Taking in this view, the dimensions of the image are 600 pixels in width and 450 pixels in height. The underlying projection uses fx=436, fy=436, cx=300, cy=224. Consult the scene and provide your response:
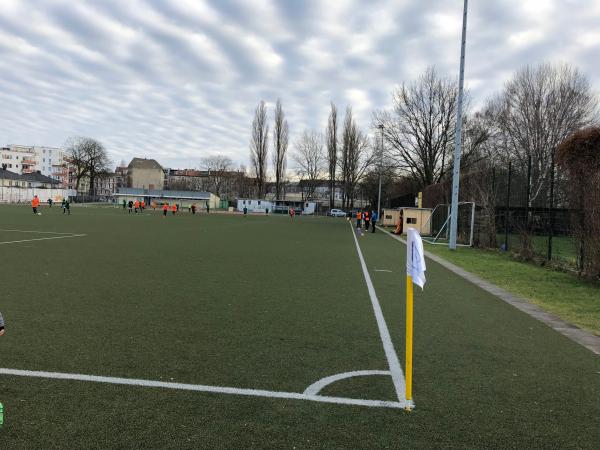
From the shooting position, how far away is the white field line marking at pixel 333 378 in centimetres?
376

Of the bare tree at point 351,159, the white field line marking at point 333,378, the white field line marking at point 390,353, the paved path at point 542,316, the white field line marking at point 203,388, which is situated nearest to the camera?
the white field line marking at point 203,388

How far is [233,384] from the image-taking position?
12.5ft

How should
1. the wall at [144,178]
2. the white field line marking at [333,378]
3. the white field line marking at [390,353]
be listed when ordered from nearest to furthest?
the white field line marking at [333,378], the white field line marking at [390,353], the wall at [144,178]

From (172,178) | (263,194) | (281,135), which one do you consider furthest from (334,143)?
(172,178)

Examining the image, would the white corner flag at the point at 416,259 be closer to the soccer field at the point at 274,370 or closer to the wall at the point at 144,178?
the soccer field at the point at 274,370

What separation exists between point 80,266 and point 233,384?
8165 millimetres

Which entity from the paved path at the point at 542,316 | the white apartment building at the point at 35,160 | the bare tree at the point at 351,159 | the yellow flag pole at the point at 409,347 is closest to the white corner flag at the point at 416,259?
the yellow flag pole at the point at 409,347

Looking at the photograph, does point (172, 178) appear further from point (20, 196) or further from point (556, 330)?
point (556, 330)

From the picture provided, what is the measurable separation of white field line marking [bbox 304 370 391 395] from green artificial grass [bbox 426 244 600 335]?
11.9 feet

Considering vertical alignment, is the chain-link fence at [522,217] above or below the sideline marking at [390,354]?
above

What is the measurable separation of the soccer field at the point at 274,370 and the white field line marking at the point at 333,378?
2 centimetres

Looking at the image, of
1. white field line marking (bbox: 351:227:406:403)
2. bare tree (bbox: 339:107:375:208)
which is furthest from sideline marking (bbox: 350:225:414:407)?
bare tree (bbox: 339:107:375:208)

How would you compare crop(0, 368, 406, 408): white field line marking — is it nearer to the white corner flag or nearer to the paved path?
the white corner flag

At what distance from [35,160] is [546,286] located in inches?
6871
